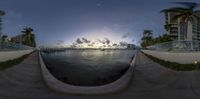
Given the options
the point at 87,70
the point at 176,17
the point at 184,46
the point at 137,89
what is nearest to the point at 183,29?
the point at 176,17

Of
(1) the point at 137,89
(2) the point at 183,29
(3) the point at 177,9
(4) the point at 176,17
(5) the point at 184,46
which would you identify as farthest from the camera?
(2) the point at 183,29

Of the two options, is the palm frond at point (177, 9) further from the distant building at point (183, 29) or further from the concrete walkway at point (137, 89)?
the concrete walkway at point (137, 89)

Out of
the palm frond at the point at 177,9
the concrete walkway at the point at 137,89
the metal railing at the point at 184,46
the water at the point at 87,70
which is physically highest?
the palm frond at the point at 177,9

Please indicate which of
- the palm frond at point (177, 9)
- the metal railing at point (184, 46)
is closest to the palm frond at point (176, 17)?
the palm frond at point (177, 9)

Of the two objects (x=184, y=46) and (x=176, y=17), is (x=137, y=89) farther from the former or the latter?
(x=176, y=17)

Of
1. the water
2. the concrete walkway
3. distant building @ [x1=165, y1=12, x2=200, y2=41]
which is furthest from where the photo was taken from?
distant building @ [x1=165, y1=12, x2=200, y2=41]

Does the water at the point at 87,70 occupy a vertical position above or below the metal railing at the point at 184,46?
below

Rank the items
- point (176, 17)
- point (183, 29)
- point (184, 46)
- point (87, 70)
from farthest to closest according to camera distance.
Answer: point (183, 29), point (87, 70), point (176, 17), point (184, 46)

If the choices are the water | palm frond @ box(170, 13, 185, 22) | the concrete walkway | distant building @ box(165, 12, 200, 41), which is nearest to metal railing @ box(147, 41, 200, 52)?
the concrete walkway

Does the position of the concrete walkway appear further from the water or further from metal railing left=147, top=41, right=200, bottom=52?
the water

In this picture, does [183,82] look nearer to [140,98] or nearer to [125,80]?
[125,80]

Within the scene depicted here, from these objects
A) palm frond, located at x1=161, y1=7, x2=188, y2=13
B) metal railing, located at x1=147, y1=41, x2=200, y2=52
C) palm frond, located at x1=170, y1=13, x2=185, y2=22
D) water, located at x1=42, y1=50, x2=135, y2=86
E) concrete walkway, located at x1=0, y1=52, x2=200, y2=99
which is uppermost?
palm frond, located at x1=161, y1=7, x2=188, y2=13

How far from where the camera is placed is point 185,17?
5288 cm

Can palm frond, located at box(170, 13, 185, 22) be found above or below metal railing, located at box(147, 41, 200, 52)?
above
